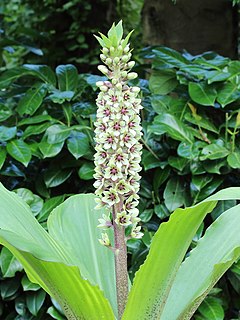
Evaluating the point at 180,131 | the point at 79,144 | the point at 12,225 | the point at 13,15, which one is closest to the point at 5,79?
the point at 79,144

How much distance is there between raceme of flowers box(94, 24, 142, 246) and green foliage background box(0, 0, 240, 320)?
0.62 metres

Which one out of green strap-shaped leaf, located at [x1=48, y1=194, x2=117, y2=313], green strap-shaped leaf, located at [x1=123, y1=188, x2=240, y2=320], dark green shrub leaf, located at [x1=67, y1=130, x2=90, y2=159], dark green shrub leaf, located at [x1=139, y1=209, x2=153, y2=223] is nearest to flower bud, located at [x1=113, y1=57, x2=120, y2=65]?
green strap-shaped leaf, located at [x1=123, y1=188, x2=240, y2=320]

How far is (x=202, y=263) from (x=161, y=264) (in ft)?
0.50

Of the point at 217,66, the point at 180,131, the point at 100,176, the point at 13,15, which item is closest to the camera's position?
the point at 100,176

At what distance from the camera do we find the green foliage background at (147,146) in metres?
1.51

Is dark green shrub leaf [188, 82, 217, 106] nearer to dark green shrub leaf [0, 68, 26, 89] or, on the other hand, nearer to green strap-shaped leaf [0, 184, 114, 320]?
dark green shrub leaf [0, 68, 26, 89]

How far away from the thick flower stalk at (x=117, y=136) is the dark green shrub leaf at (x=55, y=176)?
747mm

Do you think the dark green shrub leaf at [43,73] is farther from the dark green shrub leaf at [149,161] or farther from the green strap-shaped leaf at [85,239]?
the green strap-shaped leaf at [85,239]

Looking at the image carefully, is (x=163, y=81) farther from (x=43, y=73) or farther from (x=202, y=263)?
(x=202, y=263)

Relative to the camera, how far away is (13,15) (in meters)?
3.93

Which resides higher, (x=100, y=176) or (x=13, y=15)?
(x=100, y=176)

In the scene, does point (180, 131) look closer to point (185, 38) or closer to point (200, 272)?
point (200, 272)

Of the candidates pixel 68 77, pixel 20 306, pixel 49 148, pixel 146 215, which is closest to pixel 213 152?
pixel 146 215

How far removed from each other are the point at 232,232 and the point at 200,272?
10cm
